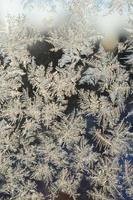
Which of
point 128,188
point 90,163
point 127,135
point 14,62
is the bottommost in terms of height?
point 128,188

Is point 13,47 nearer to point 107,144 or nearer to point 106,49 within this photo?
point 106,49

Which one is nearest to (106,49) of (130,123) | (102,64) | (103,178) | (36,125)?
(102,64)

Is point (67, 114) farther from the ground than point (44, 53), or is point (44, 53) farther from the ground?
point (44, 53)

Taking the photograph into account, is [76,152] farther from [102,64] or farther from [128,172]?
[102,64]

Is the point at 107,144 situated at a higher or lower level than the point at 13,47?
lower

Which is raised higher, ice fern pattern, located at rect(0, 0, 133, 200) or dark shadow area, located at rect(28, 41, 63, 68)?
dark shadow area, located at rect(28, 41, 63, 68)

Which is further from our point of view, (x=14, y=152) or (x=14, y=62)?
(x=14, y=152)

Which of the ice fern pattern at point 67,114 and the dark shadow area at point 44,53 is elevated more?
the dark shadow area at point 44,53

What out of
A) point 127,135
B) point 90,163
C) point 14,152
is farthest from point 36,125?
point 127,135

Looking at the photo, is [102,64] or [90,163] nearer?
[102,64]
